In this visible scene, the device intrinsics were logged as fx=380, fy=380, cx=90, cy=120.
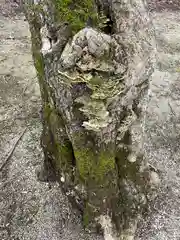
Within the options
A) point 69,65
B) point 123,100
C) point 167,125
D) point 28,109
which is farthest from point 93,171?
point 28,109

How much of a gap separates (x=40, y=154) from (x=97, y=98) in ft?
3.89

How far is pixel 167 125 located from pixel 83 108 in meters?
1.34

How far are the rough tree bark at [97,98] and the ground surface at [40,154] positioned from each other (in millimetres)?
150

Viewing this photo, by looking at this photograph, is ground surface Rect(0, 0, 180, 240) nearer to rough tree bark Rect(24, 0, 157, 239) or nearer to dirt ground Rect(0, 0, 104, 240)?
dirt ground Rect(0, 0, 104, 240)

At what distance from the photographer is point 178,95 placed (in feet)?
9.46

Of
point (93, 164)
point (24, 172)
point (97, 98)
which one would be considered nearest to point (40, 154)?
point (24, 172)

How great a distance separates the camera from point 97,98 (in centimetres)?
130

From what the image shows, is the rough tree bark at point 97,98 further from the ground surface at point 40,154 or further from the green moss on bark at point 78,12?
the ground surface at point 40,154

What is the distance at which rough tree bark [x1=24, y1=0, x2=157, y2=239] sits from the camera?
49.2 inches


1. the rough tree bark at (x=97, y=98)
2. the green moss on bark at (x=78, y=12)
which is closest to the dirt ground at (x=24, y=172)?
the rough tree bark at (x=97, y=98)

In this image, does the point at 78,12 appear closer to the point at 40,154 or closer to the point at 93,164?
the point at 93,164

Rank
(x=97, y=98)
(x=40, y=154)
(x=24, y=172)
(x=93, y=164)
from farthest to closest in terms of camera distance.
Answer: (x=40, y=154) → (x=24, y=172) → (x=93, y=164) → (x=97, y=98)

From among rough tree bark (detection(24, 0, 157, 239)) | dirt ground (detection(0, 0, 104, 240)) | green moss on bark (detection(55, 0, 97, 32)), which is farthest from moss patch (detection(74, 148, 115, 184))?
green moss on bark (detection(55, 0, 97, 32))

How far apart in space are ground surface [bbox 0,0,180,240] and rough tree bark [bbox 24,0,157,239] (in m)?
0.15
